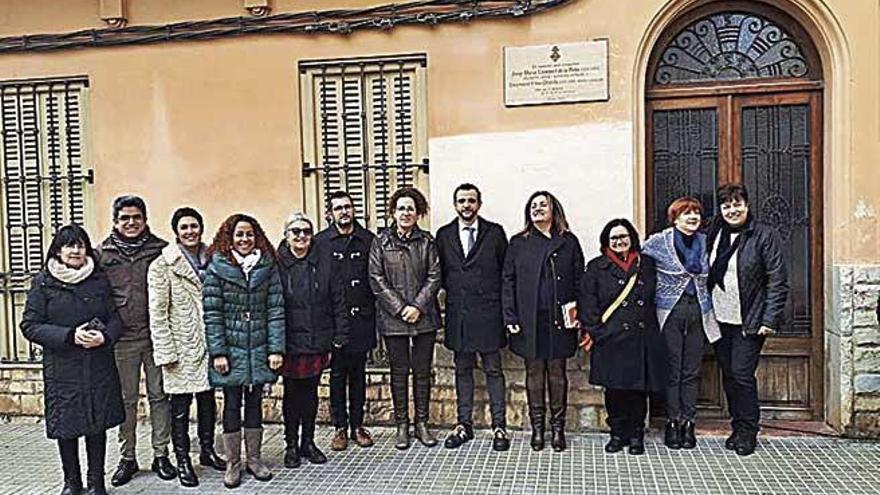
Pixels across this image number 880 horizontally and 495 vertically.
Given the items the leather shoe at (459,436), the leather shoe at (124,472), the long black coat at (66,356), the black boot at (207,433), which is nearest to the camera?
the long black coat at (66,356)

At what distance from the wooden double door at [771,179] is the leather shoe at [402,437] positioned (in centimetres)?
224

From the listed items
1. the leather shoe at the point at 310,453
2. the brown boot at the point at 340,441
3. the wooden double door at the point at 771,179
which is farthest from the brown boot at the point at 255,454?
the wooden double door at the point at 771,179

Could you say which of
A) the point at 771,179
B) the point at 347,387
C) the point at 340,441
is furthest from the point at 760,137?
the point at 340,441

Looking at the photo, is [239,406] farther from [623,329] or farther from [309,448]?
[623,329]

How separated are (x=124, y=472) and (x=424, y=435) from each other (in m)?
1.95

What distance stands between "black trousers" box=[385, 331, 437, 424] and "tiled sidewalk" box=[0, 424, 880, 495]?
278 millimetres

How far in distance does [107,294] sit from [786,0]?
4828 millimetres

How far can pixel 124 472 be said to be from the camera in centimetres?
495

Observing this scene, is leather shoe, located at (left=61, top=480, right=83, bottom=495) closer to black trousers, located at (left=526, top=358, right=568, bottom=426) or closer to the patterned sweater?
black trousers, located at (left=526, top=358, right=568, bottom=426)

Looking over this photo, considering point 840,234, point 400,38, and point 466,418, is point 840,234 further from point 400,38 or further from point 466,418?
point 400,38

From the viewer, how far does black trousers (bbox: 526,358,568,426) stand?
5.39 m

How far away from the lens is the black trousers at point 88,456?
4566 millimetres

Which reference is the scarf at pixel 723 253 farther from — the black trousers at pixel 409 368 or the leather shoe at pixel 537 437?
the black trousers at pixel 409 368

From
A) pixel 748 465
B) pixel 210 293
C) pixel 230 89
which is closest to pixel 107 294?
pixel 210 293
